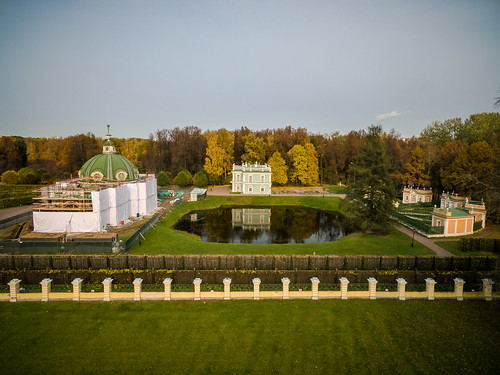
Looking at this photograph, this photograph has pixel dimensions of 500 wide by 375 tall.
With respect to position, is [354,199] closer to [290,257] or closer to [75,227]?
[290,257]

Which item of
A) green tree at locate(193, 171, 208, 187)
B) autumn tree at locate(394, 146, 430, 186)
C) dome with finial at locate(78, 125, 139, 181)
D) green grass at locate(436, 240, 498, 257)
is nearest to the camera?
green grass at locate(436, 240, 498, 257)

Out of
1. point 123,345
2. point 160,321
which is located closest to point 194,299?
point 160,321

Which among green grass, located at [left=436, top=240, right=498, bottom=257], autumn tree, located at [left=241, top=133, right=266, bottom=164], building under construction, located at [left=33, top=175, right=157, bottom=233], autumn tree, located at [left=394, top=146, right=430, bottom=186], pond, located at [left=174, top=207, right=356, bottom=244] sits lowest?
pond, located at [left=174, top=207, right=356, bottom=244]

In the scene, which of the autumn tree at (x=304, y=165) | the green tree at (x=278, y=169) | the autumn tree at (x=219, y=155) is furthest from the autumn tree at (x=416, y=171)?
the autumn tree at (x=219, y=155)

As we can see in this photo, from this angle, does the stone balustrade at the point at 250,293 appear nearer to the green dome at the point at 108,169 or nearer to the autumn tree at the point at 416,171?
the green dome at the point at 108,169

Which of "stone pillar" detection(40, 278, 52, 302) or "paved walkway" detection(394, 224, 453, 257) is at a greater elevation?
"stone pillar" detection(40, 278, 52, 302)

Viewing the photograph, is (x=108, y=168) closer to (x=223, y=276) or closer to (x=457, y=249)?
(x=223, y=276)

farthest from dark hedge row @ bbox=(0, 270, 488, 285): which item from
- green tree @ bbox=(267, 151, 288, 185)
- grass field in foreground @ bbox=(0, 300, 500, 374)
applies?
green tree @ bbox=(267, 151, 288, 185)

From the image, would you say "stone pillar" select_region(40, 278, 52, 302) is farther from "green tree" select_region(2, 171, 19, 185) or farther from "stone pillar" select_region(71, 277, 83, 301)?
"green tree" select_region(2, 171, 19, 185)
